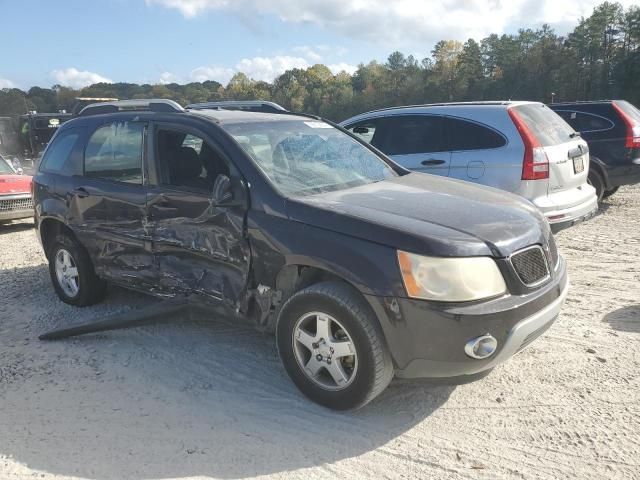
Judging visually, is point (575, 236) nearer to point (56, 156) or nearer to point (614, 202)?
point (614, 202)

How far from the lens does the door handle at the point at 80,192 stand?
4.86m

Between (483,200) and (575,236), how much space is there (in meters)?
4.25

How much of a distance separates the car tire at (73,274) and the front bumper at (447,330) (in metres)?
3.19

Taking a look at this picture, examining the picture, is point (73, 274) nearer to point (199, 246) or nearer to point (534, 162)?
point (199, 246)

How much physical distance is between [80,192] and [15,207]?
5.84m

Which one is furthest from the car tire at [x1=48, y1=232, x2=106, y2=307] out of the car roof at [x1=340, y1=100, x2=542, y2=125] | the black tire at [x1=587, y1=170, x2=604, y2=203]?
the black tire at [x1=587, y1=170, x2=604, y2=203]

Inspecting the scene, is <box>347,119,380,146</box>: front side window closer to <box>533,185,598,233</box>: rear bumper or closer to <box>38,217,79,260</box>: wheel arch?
<box>533,185,598,233</box>: rear bumper

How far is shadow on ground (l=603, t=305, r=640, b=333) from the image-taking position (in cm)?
440

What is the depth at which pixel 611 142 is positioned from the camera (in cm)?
885

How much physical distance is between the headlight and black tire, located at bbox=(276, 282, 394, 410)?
1.03ft

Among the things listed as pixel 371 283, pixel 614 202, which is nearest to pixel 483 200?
pixel 371 283

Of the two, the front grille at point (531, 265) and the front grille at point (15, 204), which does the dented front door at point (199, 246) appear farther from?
the front grille at point (15, 204)

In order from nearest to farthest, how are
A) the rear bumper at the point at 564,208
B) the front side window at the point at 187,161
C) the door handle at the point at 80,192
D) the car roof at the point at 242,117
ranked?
the front side window at the point at 187,161, the car roof at the point at 242,117, the door handle at the point at 80,192, the rear bumper at the point at 564,208

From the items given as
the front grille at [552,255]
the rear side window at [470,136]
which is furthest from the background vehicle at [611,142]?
the front grille at [552,255]
